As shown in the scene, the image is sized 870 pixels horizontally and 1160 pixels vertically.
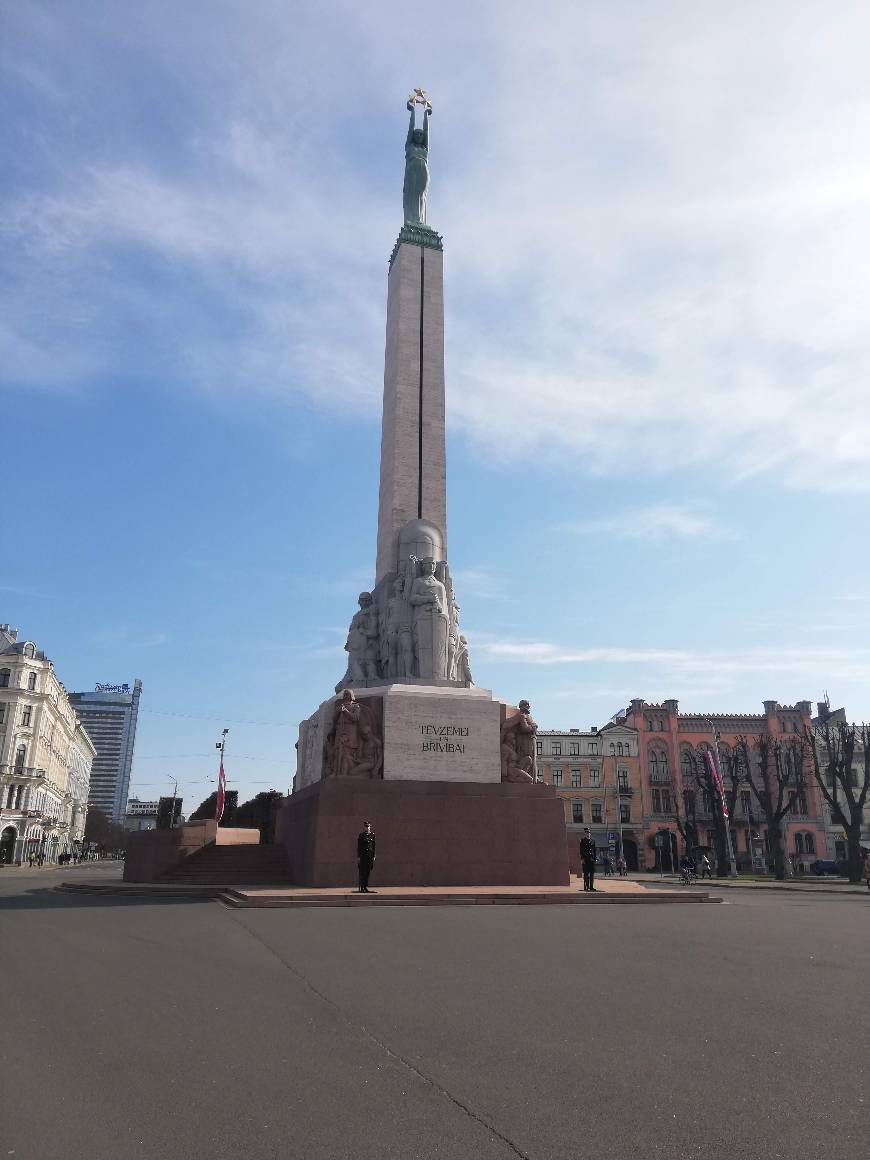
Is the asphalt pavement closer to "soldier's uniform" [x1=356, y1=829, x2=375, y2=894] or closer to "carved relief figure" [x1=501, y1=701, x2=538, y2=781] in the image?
"soldier's uniform" [x1=356, y1=829, x2=375, y2=894]

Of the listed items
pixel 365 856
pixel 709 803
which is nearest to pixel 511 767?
pixel 365 856

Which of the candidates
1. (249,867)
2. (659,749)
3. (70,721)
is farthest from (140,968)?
(70,721)

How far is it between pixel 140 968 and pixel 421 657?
14.9 metres

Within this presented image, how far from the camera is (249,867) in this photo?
22281 mm

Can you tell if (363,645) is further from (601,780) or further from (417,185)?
(601,780)

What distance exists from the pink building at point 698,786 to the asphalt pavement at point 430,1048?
2496 inches

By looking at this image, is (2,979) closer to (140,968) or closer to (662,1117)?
(140,968)

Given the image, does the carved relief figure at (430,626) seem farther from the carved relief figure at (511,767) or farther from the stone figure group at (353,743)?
the carved relief figure at (511,767)

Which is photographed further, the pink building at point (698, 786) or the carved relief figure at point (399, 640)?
the pink building at point (698, 786)

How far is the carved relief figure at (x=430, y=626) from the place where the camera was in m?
23.0

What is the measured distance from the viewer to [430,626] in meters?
23.3

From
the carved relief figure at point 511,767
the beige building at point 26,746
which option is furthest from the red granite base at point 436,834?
the beige building at point 26,746

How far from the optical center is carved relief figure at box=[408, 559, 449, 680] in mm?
22984

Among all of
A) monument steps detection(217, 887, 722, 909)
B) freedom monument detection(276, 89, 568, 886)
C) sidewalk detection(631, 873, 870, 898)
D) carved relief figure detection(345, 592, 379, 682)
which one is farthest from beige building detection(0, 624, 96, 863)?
monument steps detection(217, 887, 722, 909)
